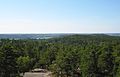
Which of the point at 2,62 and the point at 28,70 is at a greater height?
the point at 2,62

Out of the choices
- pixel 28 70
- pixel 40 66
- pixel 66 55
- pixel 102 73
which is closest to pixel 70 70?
pixel 66 55

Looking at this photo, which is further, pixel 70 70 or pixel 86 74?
pixel 70 70

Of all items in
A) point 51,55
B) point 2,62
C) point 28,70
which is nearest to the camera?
point 2,62

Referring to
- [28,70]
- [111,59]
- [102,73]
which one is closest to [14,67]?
[102,73]

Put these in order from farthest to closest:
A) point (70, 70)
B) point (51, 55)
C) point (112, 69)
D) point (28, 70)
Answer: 1. point (51, 55)
2. point (28, 70)
3. point (70, 70)
4. point (112, 69)

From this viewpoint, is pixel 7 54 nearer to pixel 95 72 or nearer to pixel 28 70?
pixel 95 72

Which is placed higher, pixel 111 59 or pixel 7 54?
pixel 7 54

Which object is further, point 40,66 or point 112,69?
point 40,66

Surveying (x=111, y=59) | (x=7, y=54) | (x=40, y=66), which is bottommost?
(x=40, y=66)

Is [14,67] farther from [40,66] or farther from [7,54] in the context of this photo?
[40,66]
